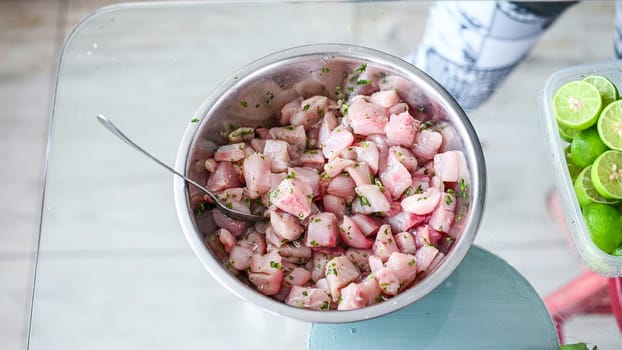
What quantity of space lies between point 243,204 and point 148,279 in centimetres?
23

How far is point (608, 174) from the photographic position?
1.08 metres

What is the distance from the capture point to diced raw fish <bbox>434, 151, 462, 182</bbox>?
1034mm

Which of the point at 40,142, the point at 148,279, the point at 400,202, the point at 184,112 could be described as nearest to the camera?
the point at 400,202

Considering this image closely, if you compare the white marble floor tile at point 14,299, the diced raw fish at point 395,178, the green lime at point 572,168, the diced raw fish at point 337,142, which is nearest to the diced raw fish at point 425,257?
the diced raw fish at point 395,178

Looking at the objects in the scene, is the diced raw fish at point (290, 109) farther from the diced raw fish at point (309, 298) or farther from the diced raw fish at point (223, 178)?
the diced raw fish at point (309, 298)

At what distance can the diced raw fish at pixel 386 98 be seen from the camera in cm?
109

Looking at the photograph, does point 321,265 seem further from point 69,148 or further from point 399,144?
point 69,148

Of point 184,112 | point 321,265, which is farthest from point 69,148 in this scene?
point 321,265

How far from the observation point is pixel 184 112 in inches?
50.8

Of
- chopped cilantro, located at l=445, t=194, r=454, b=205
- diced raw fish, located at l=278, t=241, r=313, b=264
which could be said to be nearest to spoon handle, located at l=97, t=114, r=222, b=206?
diced raw fish, located at l=278, t=241, r=313, b=264

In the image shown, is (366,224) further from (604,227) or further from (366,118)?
(604,227)

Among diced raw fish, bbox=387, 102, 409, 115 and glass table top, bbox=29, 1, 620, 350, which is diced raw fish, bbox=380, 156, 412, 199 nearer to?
diced raw fish, bbox=387, 102, 409, 115

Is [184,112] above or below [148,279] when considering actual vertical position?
above

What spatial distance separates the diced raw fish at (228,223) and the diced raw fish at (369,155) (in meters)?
0.21
